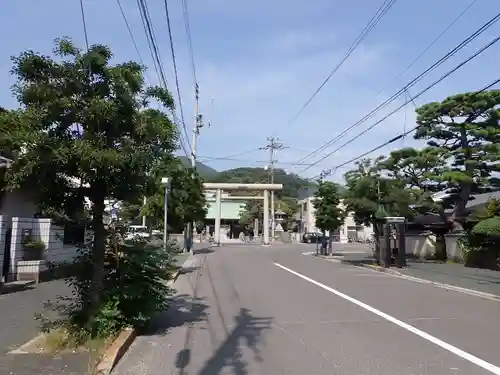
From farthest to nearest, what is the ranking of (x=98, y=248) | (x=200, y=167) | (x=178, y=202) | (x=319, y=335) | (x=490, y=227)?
(x=200, y=167) < (x=178, y=202) < (x=490, y=227) < (x=319, y=335) < (x=98, y=248)

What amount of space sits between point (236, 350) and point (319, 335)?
185 centimetres

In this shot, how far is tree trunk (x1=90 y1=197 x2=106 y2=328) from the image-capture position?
855 cm

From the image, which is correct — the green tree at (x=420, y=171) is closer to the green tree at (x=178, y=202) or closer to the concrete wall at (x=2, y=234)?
the green tree at (x=178, y=202)

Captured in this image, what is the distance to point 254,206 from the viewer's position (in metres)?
95.4

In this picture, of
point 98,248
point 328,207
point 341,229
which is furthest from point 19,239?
point 341,229

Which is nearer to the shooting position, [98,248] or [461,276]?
[98,248]

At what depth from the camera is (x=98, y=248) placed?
341 inches

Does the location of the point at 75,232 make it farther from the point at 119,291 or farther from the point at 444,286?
the point at 444,286

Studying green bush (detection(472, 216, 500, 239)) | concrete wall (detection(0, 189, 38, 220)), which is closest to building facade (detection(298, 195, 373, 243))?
green bush (detection(472, 216, 500, 239))

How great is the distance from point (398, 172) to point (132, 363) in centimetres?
2721

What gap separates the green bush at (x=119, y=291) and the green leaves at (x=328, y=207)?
30541mm

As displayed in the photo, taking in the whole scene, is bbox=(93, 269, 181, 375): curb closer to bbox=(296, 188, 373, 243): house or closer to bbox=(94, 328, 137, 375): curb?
bbox=(94, 328, 137, 375): curb

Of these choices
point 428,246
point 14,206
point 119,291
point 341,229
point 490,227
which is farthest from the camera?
point 341,229

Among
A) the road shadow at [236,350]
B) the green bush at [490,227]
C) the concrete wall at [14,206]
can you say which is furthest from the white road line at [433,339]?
the green bush at [490,227]
